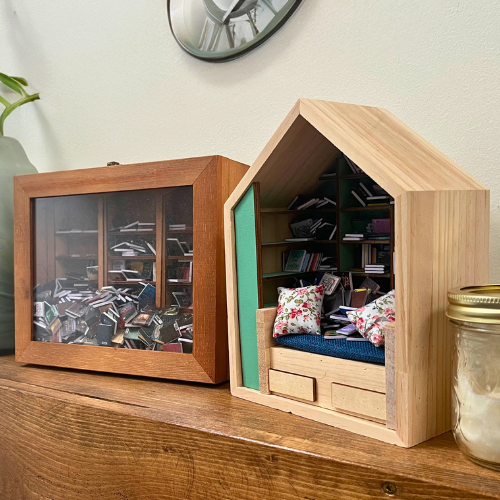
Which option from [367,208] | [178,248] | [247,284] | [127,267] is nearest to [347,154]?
[367,208]

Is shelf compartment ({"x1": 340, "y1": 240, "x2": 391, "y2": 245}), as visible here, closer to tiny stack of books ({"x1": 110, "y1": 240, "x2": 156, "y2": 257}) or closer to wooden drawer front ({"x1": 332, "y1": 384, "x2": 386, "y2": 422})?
wooden drawer front ({"x1": 332, "y1": 384, "x2": 386, "y2": 422})

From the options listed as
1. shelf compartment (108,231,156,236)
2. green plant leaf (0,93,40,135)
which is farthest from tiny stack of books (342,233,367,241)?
green plant leaf (0,93,40,135)

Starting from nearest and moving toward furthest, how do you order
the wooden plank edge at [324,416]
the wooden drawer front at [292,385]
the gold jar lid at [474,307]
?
the gold jar lid at [474,307]
the wooden plank edge at [324,416]
the wooden drawer front at [292,385]

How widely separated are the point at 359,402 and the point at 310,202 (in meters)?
0.37

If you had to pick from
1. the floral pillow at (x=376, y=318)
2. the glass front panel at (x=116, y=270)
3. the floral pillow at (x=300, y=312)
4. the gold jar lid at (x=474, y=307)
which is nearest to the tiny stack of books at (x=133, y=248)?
the glass front panel at (x=116, y=270)

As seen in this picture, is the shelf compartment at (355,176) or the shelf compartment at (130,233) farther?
the shelf compartment at (130,233)

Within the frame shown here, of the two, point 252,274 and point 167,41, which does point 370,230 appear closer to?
point 252,274

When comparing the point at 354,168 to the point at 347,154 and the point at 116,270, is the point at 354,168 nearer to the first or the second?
the point at 347,154

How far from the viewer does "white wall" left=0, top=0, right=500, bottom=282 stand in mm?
906

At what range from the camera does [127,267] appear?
1.01 metres

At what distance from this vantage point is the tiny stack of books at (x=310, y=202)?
912mm

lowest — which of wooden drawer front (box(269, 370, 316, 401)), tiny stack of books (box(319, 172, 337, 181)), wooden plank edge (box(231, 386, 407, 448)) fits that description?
wooden plank edge (box(231, 386, 407, 448))

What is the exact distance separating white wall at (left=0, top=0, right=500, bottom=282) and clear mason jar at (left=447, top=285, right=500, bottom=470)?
1.14ft

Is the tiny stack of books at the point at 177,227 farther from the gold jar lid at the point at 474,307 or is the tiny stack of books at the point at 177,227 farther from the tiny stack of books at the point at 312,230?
the gold jar lid at the point at 474,307
